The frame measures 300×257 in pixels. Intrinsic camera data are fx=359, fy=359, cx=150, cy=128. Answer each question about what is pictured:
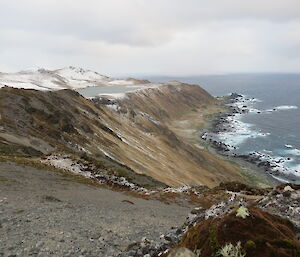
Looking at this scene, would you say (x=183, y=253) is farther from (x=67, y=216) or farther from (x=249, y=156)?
(x=249, y=156)

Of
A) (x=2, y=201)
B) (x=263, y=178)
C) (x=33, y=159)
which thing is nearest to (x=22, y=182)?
(x=2, y=201)

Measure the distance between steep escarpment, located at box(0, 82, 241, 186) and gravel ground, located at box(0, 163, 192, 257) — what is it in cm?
1333

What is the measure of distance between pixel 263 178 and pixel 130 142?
139 feet

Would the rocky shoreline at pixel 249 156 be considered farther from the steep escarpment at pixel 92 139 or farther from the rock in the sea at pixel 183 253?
the rock in the sea at pixel 183 253

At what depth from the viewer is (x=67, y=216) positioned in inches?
885

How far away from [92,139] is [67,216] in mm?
43753

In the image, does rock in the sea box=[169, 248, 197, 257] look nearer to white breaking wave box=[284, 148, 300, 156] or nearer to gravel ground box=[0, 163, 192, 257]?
gravel ground box=[0, 163, 192, 257]

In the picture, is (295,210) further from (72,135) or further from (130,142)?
(130,142)

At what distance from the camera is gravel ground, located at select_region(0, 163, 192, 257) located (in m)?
16.8

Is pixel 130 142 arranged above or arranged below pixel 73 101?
below

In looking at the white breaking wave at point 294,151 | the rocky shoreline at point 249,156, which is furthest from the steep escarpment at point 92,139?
the white breaking wave at point 294,151

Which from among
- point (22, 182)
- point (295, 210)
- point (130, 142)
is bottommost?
point (130, 142)

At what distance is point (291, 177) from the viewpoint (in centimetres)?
10281

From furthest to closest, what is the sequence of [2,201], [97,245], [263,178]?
[263,178] < [2,201] < [97,245]
